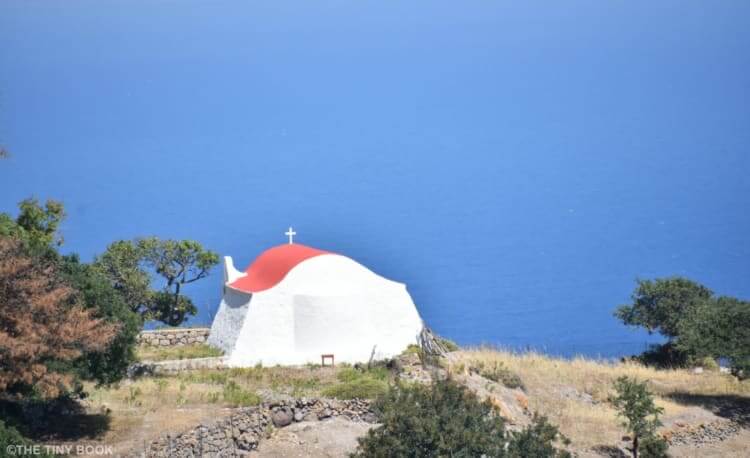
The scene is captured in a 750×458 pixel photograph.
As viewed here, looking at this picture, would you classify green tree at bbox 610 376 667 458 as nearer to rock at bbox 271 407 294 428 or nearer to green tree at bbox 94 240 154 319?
rock at bbox 271 407 294 428

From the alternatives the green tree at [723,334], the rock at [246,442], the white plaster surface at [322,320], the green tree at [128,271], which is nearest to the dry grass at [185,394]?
the rock at [246,442]

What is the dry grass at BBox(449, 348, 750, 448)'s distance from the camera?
102 ft

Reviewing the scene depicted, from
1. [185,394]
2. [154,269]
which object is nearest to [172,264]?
[154,269]

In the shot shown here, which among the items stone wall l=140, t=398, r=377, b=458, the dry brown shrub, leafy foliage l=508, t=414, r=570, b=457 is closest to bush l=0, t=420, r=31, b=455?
the dry brown shrub

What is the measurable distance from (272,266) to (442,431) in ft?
54.2

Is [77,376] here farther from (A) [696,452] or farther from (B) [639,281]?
(B) [639,281]

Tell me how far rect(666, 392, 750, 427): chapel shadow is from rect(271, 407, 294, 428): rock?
49.1 ft

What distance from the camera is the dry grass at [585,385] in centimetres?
3117

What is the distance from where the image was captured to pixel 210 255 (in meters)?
43.8

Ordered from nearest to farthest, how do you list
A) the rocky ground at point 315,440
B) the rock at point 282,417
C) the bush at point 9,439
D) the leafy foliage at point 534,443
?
the bush at point 9,439
the leafy foliage at point 534,443
the rocky ground at point 315,440
the rock at point 282,417

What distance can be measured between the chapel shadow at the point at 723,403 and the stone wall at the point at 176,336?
57.6 ft

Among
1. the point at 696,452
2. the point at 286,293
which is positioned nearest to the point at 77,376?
the point at 286,293

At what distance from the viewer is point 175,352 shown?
36281mm

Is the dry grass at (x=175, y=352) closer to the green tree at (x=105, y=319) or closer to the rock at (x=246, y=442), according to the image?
the green tree at (x=105, y=319)
